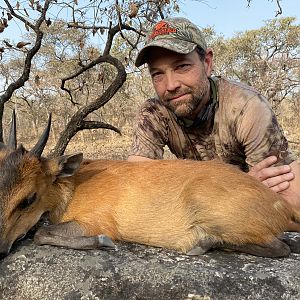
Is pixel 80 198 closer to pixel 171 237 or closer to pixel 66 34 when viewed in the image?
pixel 171 237

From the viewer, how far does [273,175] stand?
4383mm

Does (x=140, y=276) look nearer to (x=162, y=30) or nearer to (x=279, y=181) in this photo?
(x=279, y=181)

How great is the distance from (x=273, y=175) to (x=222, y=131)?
1049 millimetres

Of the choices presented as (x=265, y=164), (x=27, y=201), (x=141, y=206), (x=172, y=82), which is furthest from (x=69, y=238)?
(x=265, y=164)

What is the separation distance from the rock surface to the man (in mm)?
1505

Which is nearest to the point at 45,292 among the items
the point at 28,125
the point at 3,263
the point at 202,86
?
the point at 3,263

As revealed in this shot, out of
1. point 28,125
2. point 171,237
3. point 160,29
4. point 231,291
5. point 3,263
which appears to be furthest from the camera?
point 28,125

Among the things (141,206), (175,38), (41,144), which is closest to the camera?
(41,144)

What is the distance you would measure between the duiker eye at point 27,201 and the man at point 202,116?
75.9 inches

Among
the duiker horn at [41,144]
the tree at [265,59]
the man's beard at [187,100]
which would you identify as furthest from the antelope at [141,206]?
the tree at [265,59]

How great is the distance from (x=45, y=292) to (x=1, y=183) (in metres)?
0.82

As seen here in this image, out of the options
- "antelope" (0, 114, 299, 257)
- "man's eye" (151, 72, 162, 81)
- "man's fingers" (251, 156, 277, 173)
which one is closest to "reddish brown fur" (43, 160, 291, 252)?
"antelope" (0, 114, 299, 257)

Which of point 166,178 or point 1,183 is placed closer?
point 1,183

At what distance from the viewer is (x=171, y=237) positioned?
3.40m
